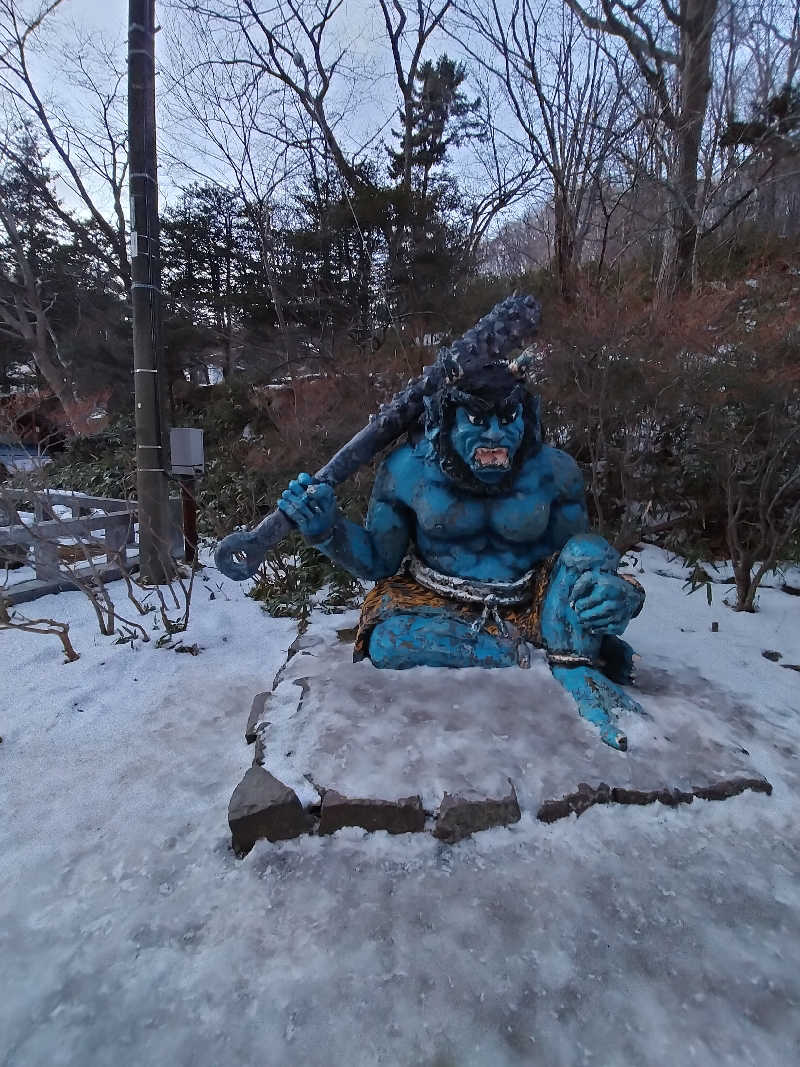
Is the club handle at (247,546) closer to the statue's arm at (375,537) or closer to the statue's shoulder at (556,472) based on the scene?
the statue's arm at (375,537)

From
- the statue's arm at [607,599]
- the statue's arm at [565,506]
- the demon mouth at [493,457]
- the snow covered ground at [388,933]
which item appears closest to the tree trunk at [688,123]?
the statue's arm at [565,506]

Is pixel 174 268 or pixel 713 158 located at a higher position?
pixel 713 158

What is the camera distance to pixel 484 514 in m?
1.87

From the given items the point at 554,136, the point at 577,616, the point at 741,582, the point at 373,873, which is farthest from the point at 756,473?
the point at 554,136

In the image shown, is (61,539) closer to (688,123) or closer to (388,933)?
(388,933)

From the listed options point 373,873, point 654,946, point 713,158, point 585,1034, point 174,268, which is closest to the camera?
point 585,1034

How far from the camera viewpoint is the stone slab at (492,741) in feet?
4.38

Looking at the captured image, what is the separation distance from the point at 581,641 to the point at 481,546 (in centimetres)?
46

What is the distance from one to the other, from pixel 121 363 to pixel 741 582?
10282mm

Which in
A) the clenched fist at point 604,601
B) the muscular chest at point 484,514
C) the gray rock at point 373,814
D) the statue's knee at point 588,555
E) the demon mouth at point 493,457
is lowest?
the gray rock at point 373,814

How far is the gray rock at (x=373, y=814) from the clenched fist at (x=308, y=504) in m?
0.77

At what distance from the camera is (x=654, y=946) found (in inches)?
40.3

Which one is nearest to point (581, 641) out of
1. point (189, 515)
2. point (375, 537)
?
point (375, 537)

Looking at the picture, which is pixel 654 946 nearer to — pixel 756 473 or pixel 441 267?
pixel 756 473
